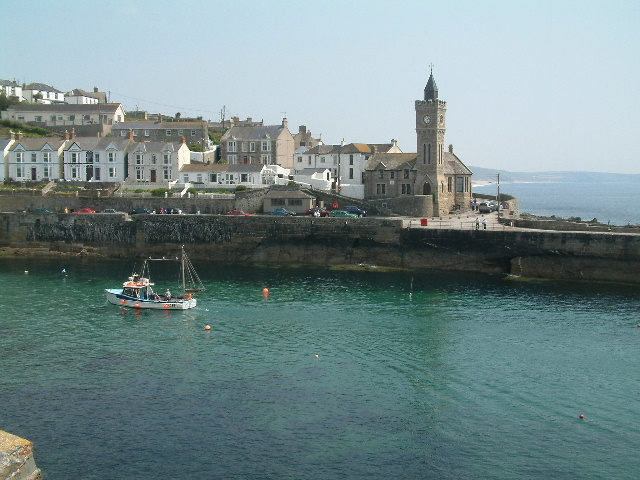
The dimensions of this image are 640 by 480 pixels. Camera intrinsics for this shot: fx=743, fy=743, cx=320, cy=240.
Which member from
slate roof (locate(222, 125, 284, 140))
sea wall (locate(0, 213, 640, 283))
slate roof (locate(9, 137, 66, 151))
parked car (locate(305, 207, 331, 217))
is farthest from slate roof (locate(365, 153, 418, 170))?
slate roof (locate(9, 137, 66, 151))

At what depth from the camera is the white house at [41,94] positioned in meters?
133

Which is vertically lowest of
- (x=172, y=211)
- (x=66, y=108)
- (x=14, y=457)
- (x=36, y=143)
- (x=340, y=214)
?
(x=14, y=457)

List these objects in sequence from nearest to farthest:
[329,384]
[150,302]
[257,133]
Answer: [329,384]
[150,302]
[257,133]

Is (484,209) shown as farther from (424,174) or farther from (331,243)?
(331,243)

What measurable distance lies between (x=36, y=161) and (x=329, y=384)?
67656 millimetres

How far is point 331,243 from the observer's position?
66312mm

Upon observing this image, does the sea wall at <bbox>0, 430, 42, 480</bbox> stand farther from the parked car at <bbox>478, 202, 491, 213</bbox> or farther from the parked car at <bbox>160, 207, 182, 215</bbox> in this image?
the parked car at <bbox>478, 202, 491, 213</bbox>

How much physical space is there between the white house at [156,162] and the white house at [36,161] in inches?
369

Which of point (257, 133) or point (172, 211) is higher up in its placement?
point (257, 133)

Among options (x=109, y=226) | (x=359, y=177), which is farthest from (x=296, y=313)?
(x=359, y=177)

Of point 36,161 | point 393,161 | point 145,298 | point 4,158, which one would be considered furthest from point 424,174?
point 4,158

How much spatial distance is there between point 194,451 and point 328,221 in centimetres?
4187

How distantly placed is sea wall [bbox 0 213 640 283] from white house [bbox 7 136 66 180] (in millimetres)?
16901

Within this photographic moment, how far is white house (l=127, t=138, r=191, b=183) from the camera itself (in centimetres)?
8681
